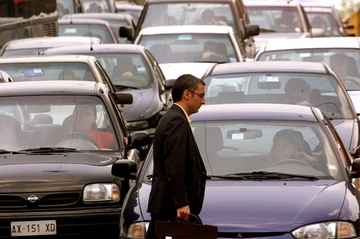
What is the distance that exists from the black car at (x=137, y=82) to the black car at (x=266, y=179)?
20.7 ft

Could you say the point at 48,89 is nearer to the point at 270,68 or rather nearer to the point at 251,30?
the point at 270,68

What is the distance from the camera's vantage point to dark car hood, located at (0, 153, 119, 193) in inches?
408

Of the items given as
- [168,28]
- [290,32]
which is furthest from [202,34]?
[290,32]

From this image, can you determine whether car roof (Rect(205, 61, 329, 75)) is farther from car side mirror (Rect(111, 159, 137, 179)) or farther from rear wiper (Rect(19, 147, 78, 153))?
car side mirror (Rect(111, 159, 137, 179))

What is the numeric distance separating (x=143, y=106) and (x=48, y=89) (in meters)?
5.04

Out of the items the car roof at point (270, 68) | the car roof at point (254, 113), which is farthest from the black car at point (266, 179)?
the car roof at point (270, 68)

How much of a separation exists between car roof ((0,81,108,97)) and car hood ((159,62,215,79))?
6728mm

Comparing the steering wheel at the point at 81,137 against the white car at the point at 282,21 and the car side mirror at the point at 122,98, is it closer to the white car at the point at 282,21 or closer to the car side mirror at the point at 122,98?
the car side mirror at the point at 122,98

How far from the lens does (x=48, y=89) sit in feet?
38.5

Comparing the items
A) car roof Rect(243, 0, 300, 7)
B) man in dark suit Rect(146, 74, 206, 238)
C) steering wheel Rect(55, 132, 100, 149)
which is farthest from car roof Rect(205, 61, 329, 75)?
car roof Rect(243, 0, 300, 7)

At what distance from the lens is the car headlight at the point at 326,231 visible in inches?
321

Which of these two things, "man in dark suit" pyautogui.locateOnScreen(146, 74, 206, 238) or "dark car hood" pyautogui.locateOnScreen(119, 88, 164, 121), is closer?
"man in dark suit" pyautogui.locateOnScreen(146, 74, 206, 238)

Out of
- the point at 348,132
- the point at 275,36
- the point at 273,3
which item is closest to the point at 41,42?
the point at 275,36

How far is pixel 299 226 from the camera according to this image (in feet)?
26.8
